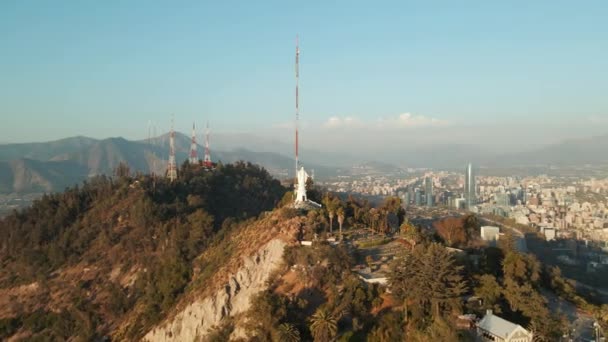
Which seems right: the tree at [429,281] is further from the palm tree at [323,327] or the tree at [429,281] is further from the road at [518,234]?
the road at [518,234]

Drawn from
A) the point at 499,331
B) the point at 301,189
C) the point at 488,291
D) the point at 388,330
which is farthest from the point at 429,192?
the point at 499,331

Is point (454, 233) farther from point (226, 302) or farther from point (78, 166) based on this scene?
point (78, 166)

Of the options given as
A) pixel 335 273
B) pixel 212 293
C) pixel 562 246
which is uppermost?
pixel 335 273

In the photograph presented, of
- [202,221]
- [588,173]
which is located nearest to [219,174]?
[202,221]

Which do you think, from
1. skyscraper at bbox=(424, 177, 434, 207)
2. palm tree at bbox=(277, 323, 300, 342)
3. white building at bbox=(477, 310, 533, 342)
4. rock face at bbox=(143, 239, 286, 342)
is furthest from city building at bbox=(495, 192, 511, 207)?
palm tree at bbox=(277, 323, 300, 342)

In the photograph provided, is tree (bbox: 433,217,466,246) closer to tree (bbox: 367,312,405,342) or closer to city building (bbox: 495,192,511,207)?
tree (bbox: 367,312,405,342)

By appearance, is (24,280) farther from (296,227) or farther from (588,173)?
(588,173)
